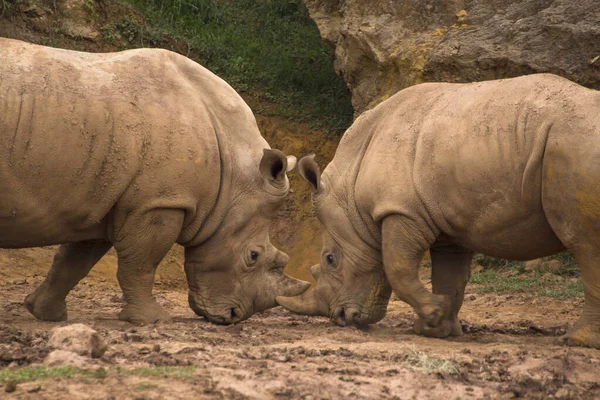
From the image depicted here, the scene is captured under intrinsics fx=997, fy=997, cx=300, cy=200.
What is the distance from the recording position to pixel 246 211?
8211mm

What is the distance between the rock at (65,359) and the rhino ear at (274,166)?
321 cm

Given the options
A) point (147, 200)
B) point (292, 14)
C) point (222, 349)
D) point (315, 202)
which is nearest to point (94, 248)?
point (147, 200)

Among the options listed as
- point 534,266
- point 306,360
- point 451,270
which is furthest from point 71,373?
point 534,266

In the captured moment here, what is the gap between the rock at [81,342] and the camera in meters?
5.33

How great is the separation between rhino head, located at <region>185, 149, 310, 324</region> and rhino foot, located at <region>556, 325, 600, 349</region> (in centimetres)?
260

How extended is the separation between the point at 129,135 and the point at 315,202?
5.91 ft

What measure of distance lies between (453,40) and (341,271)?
393 cm

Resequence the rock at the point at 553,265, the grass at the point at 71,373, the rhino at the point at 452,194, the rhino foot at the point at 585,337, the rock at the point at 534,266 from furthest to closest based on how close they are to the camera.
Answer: the rock at the point at 534,266
the rock at the point at 553,265
the rhino foot at the point at 585,337
the rhino at the point at 452,194
the grass at the point at 71,373

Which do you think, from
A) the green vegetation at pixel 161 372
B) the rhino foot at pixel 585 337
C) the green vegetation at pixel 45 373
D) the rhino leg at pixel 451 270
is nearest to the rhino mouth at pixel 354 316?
the rhino leg at pixel 451 270

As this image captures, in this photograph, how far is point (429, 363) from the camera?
5.87 m

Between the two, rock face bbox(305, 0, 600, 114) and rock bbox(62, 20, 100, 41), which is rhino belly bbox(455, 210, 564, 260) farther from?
rock bbox(62, 20, 100, 41)

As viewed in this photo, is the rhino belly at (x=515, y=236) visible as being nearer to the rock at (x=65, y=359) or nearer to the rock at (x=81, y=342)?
the rock at (x=81, y=342)

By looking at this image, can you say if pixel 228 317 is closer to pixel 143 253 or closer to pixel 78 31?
pixel 143 253

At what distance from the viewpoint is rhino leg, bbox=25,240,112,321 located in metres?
8.22
